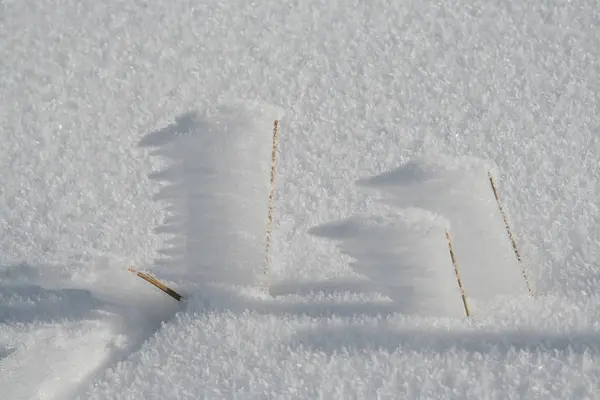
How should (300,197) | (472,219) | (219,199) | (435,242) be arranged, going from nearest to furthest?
1. (435,242)
2. (472,219)
3. (219,199)
4. (300,197)

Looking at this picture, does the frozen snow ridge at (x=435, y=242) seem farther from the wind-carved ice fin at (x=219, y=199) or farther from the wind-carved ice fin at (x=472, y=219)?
the wind-carved ice fin at (x=219, y=199)

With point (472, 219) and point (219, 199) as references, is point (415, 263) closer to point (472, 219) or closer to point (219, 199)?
point (472, 219)

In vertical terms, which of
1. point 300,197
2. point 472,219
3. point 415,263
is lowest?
point 415,263

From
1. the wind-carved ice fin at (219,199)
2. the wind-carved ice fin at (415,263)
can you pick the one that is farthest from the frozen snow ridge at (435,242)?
the wind-carved ice fin at (219,199)

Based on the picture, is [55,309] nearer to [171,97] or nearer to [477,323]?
[171,97]

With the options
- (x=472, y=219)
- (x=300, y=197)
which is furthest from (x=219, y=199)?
(x=472, y=219)

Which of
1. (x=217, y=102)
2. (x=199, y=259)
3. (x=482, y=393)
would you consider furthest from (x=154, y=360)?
(x=217, y=102)

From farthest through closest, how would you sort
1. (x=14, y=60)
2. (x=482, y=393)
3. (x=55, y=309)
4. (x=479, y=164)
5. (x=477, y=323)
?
(x=14, y=60), (x=479, y=164), (x=55, y=309), (x=477, y=323), (x=482, y=393)

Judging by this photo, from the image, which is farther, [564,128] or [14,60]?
[14,60]
